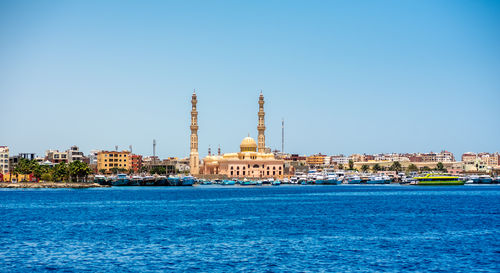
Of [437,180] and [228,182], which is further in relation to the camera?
[228,182]

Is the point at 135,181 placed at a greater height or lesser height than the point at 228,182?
greater

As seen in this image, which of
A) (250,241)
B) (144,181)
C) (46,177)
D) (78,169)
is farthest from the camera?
(144,181)

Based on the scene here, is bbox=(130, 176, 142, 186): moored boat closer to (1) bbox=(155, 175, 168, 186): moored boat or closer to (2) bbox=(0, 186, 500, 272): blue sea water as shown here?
(1) bbox=(155, 175, 168, 186): moored boat

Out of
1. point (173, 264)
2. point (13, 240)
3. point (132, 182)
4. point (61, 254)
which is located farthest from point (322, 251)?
point (132, 182)

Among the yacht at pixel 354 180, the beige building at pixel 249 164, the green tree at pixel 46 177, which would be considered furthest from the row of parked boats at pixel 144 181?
the yacht at pixel 354 180

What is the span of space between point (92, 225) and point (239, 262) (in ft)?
65.6

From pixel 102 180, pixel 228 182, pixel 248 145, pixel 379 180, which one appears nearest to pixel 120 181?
pixel 102 180

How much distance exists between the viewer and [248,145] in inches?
7185

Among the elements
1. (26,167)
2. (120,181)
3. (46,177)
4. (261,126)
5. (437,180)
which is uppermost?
(261,126)

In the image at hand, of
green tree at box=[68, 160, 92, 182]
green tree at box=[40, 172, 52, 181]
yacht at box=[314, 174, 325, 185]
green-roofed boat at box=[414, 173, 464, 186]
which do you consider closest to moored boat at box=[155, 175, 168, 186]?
green tree at box=[68, 160, 92, 182]

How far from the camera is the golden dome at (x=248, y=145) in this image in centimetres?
18250

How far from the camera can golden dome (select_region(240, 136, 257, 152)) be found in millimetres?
182500

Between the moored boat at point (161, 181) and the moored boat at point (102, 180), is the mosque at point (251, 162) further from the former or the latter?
the moored boat at point (102, 180)

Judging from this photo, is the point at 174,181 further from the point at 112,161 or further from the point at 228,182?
the point at 112,161
